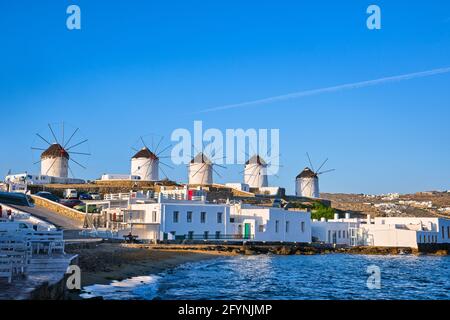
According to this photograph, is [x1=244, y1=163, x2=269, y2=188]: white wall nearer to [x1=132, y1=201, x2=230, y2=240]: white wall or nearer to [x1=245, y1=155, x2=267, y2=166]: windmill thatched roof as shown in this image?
[x1=245, y1=155, x2=267, y2=166]: windmill thatched roof

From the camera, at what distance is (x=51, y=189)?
3007 inches

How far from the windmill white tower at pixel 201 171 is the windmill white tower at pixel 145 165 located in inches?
244

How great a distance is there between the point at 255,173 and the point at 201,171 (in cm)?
1264

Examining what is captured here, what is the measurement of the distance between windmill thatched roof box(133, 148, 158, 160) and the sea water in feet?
204

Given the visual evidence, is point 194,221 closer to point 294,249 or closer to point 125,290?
point 294,249

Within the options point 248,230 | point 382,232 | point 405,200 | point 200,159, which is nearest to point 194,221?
point 248,230

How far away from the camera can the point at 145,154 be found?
97.0 metres

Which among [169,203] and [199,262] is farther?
[169,203]

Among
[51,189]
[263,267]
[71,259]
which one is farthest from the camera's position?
[51,189]

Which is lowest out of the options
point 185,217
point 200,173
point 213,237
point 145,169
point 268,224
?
point 213,237

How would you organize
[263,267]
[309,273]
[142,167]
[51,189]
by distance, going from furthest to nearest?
[142,167]
[51,189]
[263,267]
[309,273]

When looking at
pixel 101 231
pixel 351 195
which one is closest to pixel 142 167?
pixel 101 231
